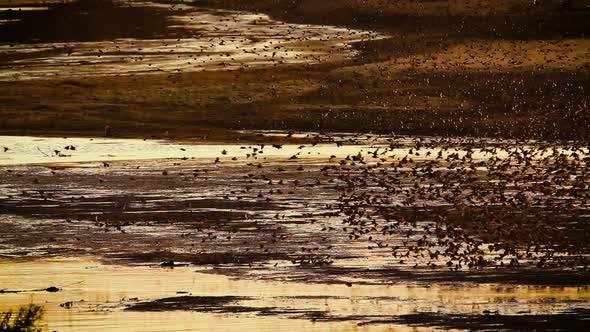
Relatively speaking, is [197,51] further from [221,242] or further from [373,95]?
[221,242]

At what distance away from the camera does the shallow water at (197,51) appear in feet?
130

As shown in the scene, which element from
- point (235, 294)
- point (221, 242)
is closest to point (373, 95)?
point (221, 242)

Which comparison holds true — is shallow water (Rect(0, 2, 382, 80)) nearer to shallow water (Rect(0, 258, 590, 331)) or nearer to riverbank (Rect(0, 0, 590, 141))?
riverbank (Rect(0, 0, 590, 141))

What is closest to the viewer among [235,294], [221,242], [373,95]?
[235,294]

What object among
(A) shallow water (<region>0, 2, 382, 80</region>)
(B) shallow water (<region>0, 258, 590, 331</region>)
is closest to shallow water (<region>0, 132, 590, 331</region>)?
(B) shallow water (<region>0, 258, 590, 331</region>)

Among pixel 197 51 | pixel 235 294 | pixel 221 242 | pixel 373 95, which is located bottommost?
pixel 235 294

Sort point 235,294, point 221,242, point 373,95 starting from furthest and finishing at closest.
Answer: point 373,95
point 221,242
point 235,294

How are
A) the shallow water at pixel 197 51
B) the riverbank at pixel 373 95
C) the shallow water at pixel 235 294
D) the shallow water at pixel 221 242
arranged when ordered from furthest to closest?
the shallow water at pixel 197 51 < the riverbank at pixel 373 95 < the shallow water at pixel 221 242 < the shallow water at pixel 235 294

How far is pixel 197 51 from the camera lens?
4300 centimetres

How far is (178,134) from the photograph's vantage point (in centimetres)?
3156

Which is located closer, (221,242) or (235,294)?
(235,294)

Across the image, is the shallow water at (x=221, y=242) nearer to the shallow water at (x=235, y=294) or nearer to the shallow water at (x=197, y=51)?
the shallow water at (x=235, y=294)

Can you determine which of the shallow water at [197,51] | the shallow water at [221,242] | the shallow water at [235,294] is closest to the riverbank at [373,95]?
the shallow water at [197,51]

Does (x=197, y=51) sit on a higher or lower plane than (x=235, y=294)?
higher
